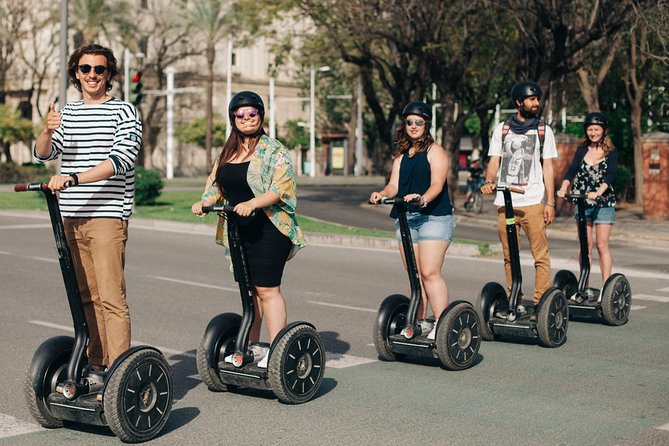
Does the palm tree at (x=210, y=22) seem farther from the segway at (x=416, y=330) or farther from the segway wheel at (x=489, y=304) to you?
the segway at (x=416, y=330)

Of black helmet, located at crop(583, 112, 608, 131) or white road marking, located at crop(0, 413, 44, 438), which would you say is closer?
white road marking, located at crop(0, 413, 44, 438)

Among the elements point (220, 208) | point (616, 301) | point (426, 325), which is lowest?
point (616, 301)

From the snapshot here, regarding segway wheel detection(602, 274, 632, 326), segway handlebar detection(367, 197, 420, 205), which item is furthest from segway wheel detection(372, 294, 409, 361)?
segway wheel detection(602, 274, 632, 326)

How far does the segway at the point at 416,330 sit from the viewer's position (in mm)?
7379

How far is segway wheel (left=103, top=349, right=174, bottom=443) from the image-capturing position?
17.7 feet

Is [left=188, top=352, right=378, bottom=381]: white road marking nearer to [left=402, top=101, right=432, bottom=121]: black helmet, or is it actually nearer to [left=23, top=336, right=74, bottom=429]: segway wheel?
[left=402, top=101, right=432, bottom=121]: black helmet

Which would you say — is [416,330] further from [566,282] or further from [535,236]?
[566,282]

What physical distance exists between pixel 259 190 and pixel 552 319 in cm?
310

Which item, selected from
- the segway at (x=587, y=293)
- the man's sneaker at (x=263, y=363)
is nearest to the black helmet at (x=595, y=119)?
the segway at (x=587, y=293)

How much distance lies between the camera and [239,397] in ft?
21.9

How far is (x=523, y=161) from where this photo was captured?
8727mm

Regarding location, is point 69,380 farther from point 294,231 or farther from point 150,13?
point 150,13

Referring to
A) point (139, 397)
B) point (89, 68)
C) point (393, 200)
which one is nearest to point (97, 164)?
point (89, 68)

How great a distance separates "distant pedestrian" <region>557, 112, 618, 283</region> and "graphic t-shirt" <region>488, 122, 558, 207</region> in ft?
3.35
